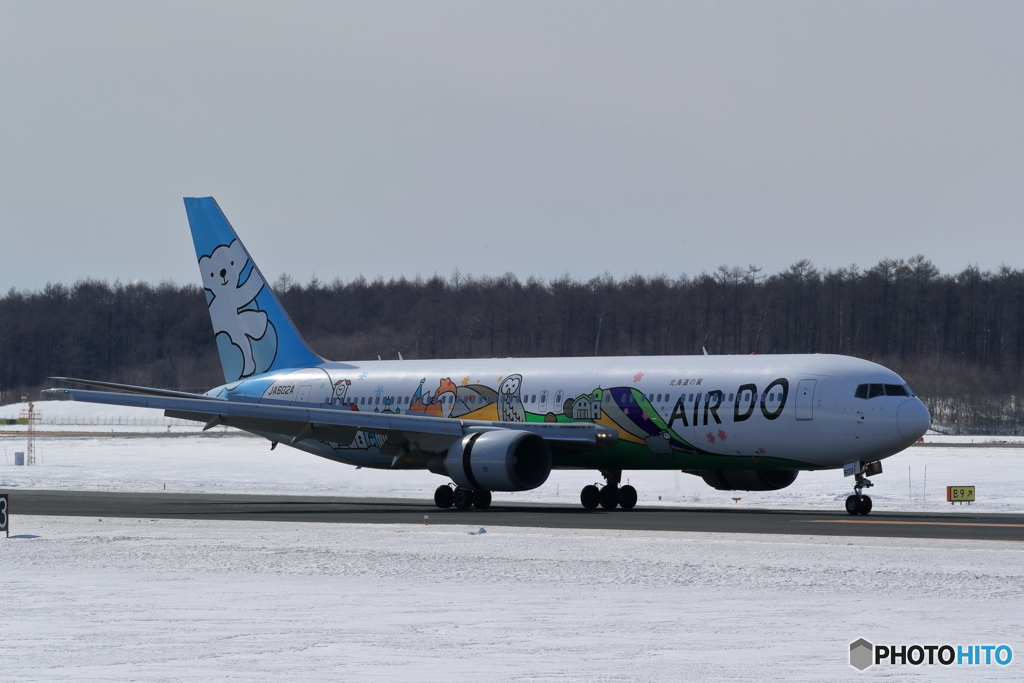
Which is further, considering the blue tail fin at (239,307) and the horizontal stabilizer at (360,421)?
the blue tail fin at (239,307)

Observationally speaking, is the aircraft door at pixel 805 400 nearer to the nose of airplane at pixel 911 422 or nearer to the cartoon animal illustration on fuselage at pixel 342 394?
the nose of airplane at pixel 911 422

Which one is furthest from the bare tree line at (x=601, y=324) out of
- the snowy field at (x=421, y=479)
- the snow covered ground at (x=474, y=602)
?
the snow covered ground at (x=474, y=602)

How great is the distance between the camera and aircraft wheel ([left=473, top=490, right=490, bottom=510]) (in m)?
30.0

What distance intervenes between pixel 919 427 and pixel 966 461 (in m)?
20.3

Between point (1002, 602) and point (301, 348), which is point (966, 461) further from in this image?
point (1002, 602)

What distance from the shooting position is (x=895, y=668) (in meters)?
9.67

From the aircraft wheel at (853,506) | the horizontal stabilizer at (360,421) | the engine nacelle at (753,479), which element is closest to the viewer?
the aircraft wheel at (853,506)

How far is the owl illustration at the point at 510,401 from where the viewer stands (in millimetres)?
32438

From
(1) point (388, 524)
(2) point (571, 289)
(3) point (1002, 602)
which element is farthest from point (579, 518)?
(2) point (571, 289)

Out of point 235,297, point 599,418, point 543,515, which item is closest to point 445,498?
point 543,515

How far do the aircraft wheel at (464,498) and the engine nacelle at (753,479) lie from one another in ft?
18.2

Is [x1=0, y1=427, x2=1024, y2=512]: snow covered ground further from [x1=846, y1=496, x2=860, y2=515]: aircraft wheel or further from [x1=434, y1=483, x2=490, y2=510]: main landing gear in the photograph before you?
[x1=434, y1=483, x2=490, y2=510]: main landing gear

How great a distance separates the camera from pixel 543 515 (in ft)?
90.9

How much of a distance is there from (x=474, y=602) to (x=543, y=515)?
47.2ft
